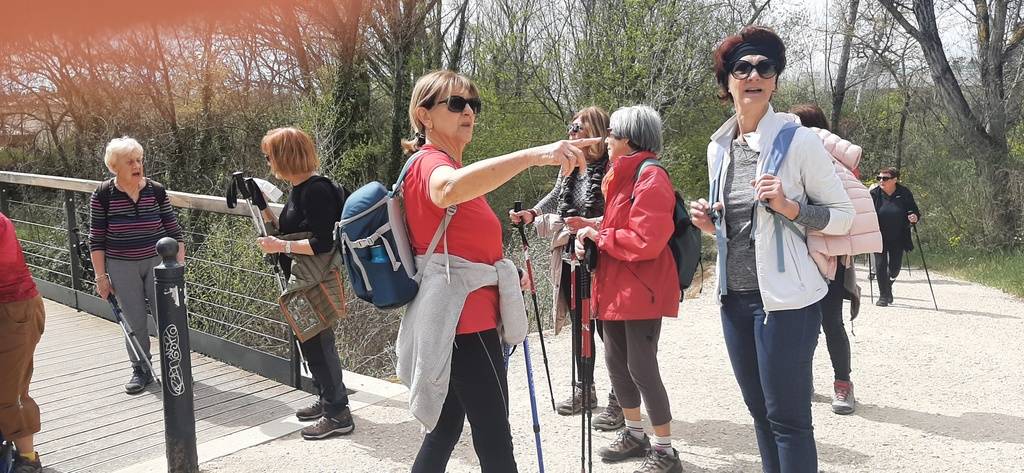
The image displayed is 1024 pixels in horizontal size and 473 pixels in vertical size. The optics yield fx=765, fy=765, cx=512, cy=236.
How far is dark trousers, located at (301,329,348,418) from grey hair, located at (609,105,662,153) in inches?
79.3

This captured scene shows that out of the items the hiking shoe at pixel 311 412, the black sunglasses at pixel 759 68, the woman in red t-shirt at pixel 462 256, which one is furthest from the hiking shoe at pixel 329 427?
the black sunglasses at pixel 759 68

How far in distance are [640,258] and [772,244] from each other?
0.94 m

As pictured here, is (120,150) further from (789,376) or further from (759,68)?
(789,376)

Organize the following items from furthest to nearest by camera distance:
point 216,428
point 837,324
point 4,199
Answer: point 4,199, point 837,324, point 216,428

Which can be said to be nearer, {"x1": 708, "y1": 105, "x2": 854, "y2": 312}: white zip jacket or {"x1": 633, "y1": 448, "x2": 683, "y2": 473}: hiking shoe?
{"x1": 708, "y1": 105, "x2": 854, "y2": 312}: white zip jacket

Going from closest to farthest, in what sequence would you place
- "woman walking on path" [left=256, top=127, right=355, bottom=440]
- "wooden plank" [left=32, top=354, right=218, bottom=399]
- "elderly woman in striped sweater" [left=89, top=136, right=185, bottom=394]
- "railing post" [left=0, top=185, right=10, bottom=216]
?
"woman walking on path" [left=256, top=127, right=355, bottom=440]
"elderly woman in striped sweater" [left=89, top=136, right=185, bottom=394]
"wooden plank" [left=32, top=354, right=218, bottom=399]
"railing post" [left=0, top=185, right=10, bottom=216]

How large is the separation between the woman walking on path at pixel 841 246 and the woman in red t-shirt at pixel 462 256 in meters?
1.23

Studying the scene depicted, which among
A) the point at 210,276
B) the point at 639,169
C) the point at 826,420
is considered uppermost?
the point at 639,169

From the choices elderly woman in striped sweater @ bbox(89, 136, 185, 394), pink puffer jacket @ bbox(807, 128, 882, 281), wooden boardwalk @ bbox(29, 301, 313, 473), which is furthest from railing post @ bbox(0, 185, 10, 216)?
pink puffer jacket @ bbox(807, 128, 882, 281)

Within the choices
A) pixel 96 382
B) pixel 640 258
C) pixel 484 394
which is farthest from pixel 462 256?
pixel 96 382

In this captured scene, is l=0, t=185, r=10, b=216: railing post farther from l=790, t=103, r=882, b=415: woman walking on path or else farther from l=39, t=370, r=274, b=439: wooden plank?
l=790, t=103, r=882, b=415: woman walking on path

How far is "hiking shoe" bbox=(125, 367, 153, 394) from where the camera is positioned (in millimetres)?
5227

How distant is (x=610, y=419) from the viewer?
181 inches

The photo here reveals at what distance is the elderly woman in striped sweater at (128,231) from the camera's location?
4.98m
